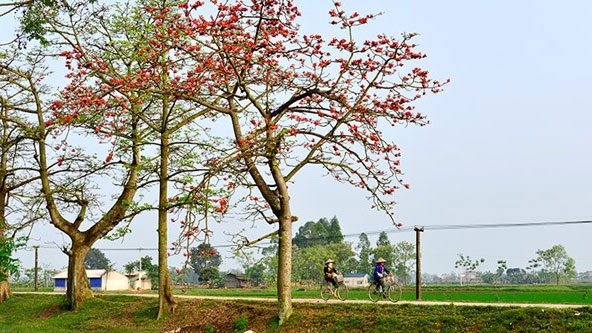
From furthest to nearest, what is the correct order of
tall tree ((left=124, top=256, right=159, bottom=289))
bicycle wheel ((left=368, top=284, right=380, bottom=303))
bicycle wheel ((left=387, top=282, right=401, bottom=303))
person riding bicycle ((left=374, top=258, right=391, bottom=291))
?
tall tree ((left=124, top=256, right=159, bottom=289)) < bicycle wheel ((left=368, top=284, right=380, bottom=303)) < person riding bicycle ((left=374, top=258, right=391, bottom=291)) < bicycle wheel ((left=387, top=282, right=401, bottom=303))

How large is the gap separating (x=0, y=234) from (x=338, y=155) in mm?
19119

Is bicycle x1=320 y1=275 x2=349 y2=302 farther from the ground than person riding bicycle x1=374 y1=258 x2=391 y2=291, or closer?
closer

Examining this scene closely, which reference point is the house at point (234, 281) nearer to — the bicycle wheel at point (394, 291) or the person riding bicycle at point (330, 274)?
the person riding bicycle at point (330, 274)

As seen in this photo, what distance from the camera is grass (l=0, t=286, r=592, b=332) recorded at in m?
14.7

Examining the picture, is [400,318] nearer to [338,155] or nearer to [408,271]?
[338,155]

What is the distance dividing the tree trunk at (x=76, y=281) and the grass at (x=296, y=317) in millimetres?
423

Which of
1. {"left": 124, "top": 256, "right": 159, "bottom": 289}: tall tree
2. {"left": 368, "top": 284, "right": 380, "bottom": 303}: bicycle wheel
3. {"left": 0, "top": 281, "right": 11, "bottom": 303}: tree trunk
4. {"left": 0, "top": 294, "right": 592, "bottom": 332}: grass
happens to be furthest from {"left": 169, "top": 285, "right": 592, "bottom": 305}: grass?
{"left": 124, "top": 256, "right": 159, "bottom": 289}: tall tree

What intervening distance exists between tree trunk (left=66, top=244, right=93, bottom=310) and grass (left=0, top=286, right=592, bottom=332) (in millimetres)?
423

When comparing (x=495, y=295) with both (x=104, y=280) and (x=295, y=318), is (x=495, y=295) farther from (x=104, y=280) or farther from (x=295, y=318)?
(x=104, y=280)

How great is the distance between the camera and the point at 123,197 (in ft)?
87.6

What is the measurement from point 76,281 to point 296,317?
13.5 meters

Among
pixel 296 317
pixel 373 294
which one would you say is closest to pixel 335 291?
pixel 373 294

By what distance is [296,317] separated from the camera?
1806 cm

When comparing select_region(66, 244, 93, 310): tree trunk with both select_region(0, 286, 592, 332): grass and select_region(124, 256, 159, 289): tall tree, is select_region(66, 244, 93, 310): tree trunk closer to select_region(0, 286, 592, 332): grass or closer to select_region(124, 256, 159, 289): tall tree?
select_region(0, 286, 592, 332): grass
